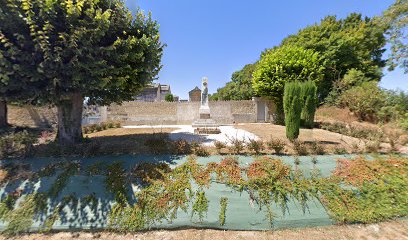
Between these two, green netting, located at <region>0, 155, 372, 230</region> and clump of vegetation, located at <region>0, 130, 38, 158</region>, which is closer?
green netting, located at <region>0, 155, 372, 230</region>

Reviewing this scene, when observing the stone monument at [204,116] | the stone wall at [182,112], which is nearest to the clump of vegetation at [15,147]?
the stone monument at [204,116]

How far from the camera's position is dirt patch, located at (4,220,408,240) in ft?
11.3

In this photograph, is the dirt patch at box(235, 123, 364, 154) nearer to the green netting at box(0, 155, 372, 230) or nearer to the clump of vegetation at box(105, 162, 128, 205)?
the green netting at box(0, 155, 372, 230)

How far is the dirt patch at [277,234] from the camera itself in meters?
3.44

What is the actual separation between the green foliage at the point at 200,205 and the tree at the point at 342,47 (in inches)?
800

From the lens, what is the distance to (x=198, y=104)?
18.7 meters

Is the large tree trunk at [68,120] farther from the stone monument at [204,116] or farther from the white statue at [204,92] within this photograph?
the white statue at [204,92]

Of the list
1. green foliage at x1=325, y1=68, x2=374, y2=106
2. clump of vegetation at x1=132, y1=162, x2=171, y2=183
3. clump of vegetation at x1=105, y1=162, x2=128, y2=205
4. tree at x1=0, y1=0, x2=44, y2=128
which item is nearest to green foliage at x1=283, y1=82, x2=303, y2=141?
clump of vegetation at x1=132, y1=162, x2=171, y2=183

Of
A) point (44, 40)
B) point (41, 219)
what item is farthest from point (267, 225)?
point (44, 40)

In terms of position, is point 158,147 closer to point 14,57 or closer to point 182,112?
point 14,57

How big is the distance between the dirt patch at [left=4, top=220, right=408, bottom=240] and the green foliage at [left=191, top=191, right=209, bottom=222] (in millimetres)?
309

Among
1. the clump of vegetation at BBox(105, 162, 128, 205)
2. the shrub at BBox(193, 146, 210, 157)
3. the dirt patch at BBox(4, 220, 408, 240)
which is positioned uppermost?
the shrub at BBox(193, 146, 210, 157)

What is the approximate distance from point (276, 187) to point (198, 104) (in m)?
15.0

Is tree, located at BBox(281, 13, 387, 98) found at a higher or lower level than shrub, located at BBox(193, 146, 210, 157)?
higher
